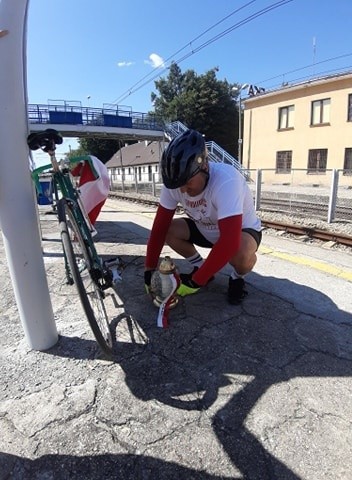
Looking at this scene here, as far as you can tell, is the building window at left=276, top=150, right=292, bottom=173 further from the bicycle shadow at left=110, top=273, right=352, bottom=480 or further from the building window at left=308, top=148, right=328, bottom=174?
the bicycle shadow at left=110, top=273, right=352, bottom=480

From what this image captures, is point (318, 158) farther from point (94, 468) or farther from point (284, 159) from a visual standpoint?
point (94, 468)

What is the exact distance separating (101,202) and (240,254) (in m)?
1.45

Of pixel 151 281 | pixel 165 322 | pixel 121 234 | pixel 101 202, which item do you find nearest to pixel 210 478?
pixel 165 322

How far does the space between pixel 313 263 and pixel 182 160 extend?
261 centimetres

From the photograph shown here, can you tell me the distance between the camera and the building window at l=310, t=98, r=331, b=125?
21.3 metres

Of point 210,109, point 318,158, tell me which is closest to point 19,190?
point 318,158

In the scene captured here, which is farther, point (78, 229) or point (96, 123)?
point (96, 123)

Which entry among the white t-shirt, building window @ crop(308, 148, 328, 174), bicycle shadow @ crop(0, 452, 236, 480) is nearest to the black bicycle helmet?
the white t-shirt

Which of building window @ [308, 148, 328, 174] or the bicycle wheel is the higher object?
building window @ [308, 148, 328, 174]

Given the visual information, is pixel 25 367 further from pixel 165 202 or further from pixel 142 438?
pixel 165 202

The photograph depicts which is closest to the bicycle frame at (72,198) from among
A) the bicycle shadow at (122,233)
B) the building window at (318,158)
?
the bicycle shadow at (122,233)

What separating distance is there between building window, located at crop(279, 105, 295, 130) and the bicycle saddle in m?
24.4

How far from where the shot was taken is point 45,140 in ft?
6.98

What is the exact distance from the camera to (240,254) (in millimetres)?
2609
